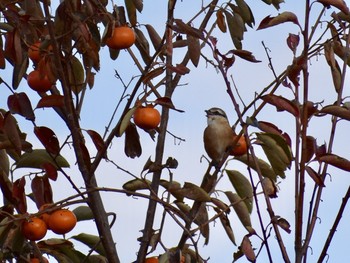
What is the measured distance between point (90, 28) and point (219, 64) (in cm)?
58

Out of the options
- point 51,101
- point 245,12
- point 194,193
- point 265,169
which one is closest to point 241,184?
point 265,169

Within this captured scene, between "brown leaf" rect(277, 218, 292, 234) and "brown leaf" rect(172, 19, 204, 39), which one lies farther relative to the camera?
"brown leaf" rect(172, 19, 204, 39)

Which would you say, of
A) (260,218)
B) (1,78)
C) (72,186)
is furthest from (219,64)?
(1,78)

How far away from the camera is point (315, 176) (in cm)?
206

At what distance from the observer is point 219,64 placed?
2.22m

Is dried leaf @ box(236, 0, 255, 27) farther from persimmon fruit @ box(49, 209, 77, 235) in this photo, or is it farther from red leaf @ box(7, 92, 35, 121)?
persimmon fruit @ box(49, 209, 77, 235)

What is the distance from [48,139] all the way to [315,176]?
2.81 ft

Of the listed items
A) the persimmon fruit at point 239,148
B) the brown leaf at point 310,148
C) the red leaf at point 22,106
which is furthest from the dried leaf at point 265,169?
the red leaf at point 22,106

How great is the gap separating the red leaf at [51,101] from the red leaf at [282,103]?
0.63 meters

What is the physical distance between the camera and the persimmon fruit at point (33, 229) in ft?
8.13

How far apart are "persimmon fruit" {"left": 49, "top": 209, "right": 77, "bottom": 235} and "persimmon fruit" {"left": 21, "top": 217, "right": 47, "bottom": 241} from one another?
0.11 feet

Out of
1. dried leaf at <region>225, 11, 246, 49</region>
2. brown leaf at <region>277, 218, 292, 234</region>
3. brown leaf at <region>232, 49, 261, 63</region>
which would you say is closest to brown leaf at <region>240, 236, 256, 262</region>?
brown leaf at <region>277, 218, 292, 234</region>

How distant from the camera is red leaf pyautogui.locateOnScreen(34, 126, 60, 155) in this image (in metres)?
2.54

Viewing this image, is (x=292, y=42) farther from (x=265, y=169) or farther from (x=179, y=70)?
(x=265, y=169)
